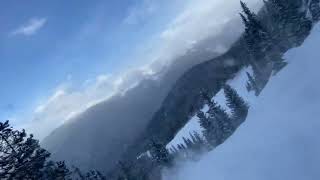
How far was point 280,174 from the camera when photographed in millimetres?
42938

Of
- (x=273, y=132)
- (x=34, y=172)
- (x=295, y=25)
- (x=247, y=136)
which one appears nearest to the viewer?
(x=34, y=172)

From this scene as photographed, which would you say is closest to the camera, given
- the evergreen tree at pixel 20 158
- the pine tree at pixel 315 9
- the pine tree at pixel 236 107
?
the evergreen tree at pixel 20 158

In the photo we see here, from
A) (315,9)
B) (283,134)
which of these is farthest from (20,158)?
(315,9)

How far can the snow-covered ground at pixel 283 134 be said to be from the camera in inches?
1646

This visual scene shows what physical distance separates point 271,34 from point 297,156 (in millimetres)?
58604

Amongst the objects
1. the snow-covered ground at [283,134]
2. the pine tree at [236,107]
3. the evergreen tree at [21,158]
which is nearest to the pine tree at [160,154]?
the pine tree at [236,107]

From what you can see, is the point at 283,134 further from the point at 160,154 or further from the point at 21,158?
the point at 160,154

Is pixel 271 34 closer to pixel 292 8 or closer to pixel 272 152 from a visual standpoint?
pixel 292 8

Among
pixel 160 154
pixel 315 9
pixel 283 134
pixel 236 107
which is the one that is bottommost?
pixel 160 154

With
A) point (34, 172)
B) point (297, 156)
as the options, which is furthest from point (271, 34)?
point (34, 172)

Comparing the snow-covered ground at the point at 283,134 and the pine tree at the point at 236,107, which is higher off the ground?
the snow-covered ground at the point at 283,134

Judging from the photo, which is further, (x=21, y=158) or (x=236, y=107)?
(x=236, y=107)

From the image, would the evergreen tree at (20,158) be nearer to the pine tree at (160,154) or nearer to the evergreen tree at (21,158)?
the evergreen tree at (21,158)

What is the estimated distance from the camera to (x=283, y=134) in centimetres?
4972
